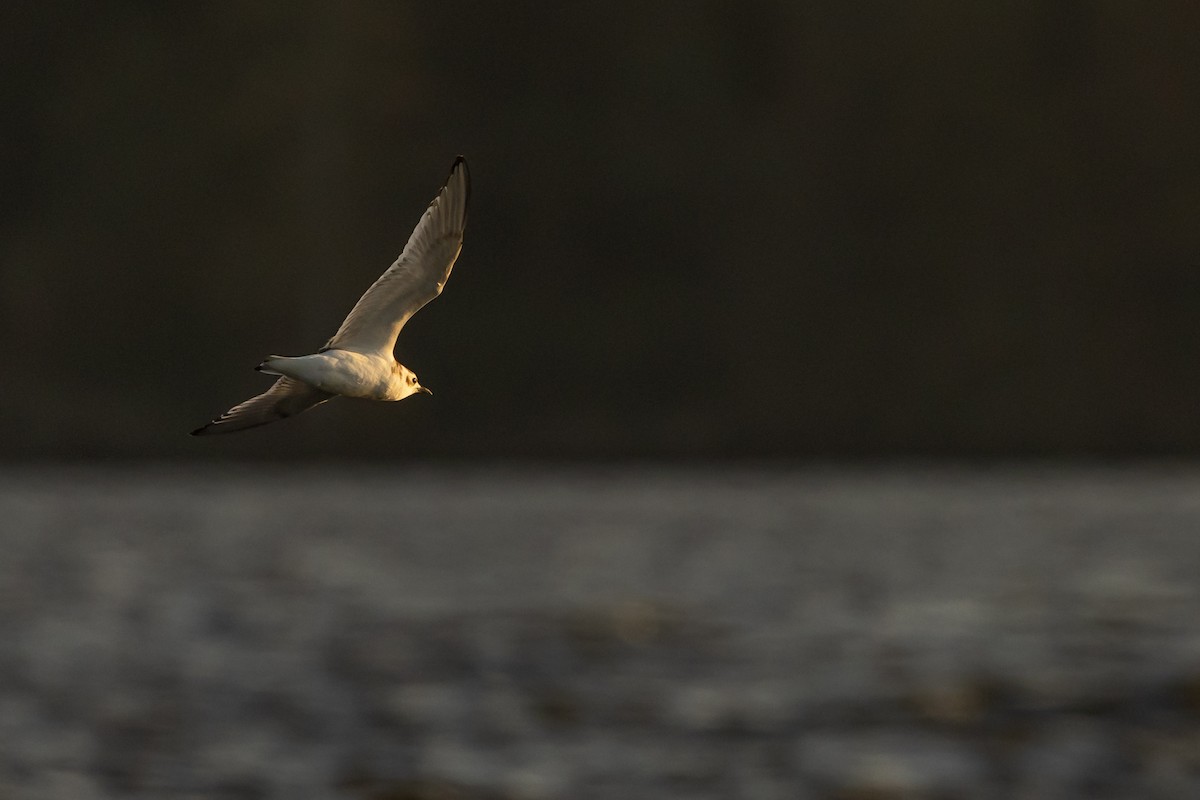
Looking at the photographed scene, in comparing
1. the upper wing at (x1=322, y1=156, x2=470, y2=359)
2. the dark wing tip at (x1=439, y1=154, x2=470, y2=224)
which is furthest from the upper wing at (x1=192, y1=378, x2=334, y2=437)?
the dark wing tip at (x1=439, y1=154, x2=470, y2=224)

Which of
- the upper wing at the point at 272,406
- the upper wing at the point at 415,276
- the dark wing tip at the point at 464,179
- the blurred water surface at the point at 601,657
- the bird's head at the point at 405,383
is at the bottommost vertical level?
the blurred water surface at the point at 601,657

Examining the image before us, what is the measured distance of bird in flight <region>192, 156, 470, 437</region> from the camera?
4324mm

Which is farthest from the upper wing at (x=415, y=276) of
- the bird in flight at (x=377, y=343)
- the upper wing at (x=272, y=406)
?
the upper wing at (x=272, y=406)

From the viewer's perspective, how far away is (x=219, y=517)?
368ft

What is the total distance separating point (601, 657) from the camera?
190 feet

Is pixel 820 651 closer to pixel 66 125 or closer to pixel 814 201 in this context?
pixel 66 125

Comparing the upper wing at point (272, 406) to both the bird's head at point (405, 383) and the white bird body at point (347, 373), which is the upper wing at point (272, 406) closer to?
the white bird body at point (347, 373)

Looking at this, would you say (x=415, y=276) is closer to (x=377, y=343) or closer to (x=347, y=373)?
(x=377, y=343)

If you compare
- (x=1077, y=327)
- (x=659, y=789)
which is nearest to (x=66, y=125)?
(x=659, y=789)

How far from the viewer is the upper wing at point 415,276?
183 inches

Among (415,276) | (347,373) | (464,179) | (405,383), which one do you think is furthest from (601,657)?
(347,373)

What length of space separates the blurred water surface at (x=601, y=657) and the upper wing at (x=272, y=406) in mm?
33645

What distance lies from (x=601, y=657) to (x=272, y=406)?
5377 centimetres

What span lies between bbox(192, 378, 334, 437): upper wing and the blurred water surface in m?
33.6
